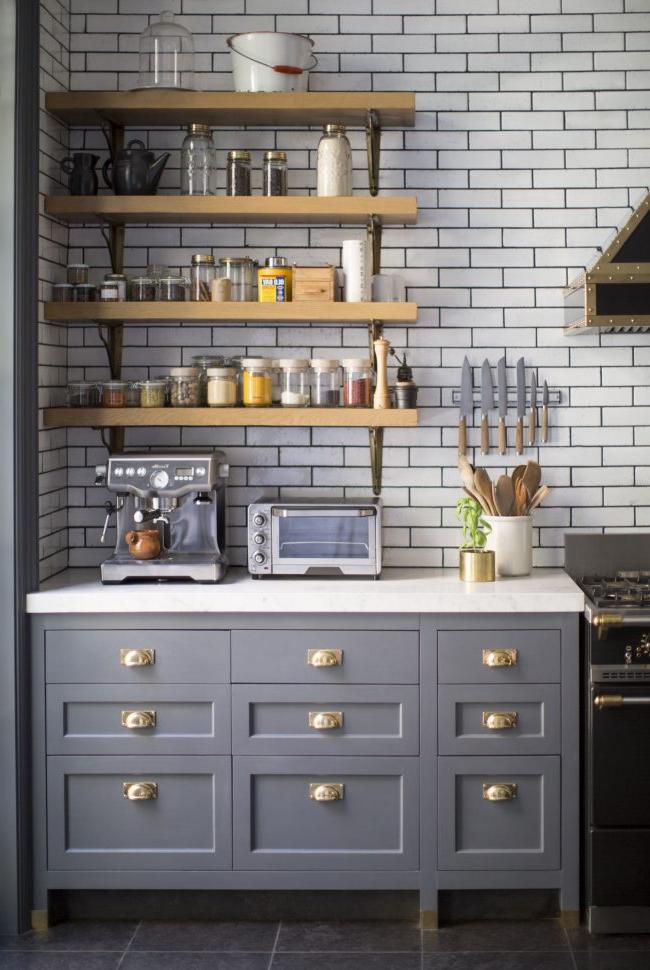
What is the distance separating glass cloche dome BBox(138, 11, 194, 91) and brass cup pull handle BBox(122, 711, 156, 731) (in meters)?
2.11

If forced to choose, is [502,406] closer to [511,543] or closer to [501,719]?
[511,543]

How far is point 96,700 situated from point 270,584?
2.18 feet

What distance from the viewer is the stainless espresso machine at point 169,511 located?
3.83 meters

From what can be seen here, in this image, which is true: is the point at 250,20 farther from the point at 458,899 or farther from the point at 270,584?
the point at 458,899

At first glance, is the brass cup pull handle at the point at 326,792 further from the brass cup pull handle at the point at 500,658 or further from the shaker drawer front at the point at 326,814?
the brass cup pull handle at the point at 500,658

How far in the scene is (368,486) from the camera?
4301mm

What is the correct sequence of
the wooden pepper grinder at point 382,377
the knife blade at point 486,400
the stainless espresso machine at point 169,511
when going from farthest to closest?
1. the knife blade at point 486,400
2. the wooden pepper grinder at point 382,377
3. the stainless espresso machine at point 169,511

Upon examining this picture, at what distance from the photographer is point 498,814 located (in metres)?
3.67

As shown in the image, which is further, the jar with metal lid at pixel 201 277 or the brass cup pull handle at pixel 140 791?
the jar with metal lid at pixel 201 277

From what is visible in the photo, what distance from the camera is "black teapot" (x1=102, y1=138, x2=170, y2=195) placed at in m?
4.00

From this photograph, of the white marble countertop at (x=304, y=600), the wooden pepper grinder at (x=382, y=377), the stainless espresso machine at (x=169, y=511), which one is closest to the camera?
the white marble countertop at (x=304, y=600)

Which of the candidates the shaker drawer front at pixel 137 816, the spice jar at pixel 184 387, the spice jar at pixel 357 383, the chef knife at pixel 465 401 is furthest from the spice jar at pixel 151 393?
the shaker drawer front at pixel 137 816

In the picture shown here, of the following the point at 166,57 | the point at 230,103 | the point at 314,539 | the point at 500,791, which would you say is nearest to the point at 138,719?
the point at 314,539

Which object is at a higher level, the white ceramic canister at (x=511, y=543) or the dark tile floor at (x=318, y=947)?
the white ceramic canister at (x=511, y=543)
